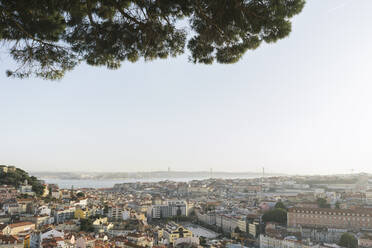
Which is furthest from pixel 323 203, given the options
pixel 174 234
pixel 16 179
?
pixel 16 179

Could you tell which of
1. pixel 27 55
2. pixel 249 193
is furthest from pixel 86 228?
pixel 249 193

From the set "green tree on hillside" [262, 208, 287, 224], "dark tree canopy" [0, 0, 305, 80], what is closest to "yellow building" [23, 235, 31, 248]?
"dark tree canopy" [0, 0, 305, 80]

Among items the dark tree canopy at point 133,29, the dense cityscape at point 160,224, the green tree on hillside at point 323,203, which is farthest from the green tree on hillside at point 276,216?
the dark tree canopy at point 133,29

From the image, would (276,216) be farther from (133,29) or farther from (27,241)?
(133,29)

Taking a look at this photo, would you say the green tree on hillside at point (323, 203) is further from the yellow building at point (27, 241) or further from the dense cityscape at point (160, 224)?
the yellow building at point (27, 241)

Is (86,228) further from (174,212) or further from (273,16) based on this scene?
(273,16)

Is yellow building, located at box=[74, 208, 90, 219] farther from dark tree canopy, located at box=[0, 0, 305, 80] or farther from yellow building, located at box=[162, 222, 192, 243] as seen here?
dark tree canopy, located at box=[0, 0, 305, 80]
